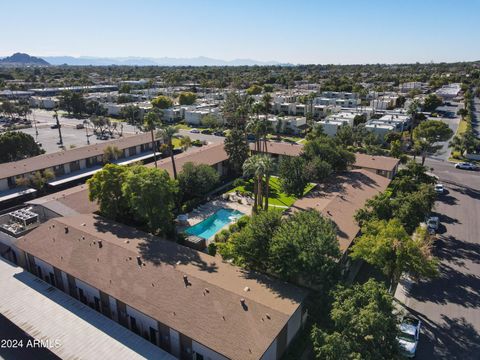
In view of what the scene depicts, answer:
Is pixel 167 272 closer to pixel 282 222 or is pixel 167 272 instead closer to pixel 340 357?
pixel 282 222

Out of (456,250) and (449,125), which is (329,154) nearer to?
(456,250)

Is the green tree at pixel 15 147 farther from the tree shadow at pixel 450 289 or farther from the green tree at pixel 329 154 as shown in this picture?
the tree shadow at pixel 450 289

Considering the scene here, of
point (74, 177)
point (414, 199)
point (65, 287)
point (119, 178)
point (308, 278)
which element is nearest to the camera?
point (308, 278)

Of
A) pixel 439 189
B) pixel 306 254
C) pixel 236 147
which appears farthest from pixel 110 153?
pixel 439 189

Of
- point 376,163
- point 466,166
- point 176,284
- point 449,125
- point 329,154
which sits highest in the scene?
point 329,154

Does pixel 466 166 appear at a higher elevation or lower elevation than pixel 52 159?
lower

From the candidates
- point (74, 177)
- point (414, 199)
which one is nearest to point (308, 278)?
point (414, 199)
